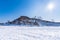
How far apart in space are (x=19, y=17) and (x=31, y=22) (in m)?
2.78

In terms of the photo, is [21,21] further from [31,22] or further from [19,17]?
[31,22]

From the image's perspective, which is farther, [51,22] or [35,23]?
→ [51,22]

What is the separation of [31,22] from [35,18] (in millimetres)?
1288

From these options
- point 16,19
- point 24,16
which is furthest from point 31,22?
point 16,19

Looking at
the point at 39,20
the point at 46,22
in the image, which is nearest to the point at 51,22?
the point at 46,22

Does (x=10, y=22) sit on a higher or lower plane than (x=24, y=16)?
lower

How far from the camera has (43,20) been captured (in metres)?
16.3

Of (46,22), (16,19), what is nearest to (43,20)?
(46,22)

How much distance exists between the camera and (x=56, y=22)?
1619 centimetres

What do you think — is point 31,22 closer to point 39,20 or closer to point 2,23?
point 39,20

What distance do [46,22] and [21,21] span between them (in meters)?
4.80

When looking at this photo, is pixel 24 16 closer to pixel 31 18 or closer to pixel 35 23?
pixel 31 18

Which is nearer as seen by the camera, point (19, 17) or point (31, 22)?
point (31, 22)

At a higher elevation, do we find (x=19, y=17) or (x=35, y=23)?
(x=19, y=17)
